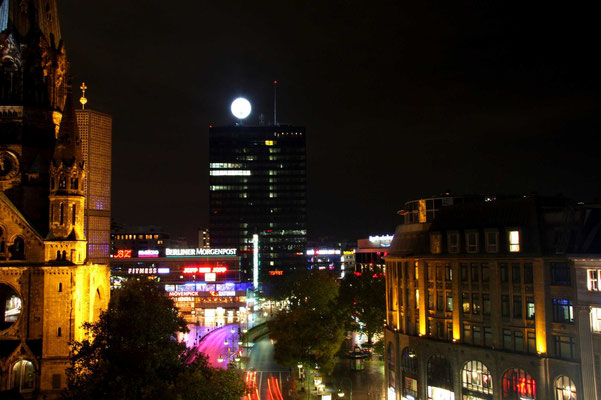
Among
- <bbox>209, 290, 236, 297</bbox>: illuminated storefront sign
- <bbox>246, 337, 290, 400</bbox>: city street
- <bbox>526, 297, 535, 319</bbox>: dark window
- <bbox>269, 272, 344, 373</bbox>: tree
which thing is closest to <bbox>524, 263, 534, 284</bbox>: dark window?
<bbox>526, 297, 535, 319</bbox>: dark window

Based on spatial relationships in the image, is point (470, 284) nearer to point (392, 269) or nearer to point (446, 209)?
point (446, 209)

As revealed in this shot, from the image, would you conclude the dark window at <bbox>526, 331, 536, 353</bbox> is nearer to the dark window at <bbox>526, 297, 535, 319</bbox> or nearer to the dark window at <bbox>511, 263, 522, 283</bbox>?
the dark window at <bbox>526, 297, 535, 319</bbox>

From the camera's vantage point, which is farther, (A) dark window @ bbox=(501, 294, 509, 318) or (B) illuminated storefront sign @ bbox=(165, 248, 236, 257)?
(B) illuminated storefront sign @ bbox=(165, 248, 236, 257)

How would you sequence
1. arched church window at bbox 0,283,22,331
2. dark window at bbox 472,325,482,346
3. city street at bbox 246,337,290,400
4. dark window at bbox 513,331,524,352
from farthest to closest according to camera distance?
city street at bbox 246,337,290,400, arched church window at bbox 0,283,22,331, dark window at bbox 472,325,482,346, dark window at bbox 513,331,524,352

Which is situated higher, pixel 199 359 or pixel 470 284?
pixel 470 284

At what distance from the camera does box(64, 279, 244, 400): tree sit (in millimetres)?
38406

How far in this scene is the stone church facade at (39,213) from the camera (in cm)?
5622

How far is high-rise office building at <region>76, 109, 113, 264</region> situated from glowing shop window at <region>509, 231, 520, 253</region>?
70.6 metres

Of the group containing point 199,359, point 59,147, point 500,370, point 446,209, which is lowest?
point 500,370

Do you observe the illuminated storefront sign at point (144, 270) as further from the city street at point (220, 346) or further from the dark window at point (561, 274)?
the dark window at point (561, 274)

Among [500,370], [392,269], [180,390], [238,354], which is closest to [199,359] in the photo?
[180,390]

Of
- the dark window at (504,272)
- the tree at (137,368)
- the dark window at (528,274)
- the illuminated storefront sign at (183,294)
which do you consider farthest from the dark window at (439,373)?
the illuminated storefront sign at (183,294)

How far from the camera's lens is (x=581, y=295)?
4644 centimetres

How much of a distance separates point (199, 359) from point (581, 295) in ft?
113
